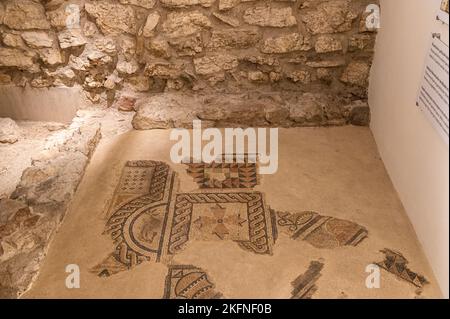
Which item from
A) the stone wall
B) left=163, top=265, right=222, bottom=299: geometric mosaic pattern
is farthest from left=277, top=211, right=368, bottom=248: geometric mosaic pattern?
the stone wall

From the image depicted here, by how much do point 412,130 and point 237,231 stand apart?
1012 millimetres

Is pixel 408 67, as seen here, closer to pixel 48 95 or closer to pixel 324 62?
pixel 324 62

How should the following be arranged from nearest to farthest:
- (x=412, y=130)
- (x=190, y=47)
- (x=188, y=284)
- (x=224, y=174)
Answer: (x=188, y=284) → (x=412, y=130) → (x=224, y=174) → (x=190, y=47)

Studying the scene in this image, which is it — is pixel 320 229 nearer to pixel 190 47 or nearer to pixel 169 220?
pixel 169 220

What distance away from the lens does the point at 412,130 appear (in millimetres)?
2188

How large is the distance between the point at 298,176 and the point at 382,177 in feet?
1.60

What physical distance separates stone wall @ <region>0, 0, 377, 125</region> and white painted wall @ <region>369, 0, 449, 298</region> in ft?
0.96

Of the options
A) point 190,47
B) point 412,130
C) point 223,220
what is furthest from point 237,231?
point 190,47

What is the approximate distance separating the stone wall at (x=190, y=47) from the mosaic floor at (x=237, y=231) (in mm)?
560

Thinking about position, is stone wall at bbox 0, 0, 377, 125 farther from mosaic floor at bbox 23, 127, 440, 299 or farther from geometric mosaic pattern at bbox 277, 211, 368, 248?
geometric mosaic pattern at bbox 277, 211, 368, 248

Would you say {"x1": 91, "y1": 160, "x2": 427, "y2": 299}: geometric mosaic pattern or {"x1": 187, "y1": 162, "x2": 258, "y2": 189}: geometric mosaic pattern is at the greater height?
{"x1": 187, "y1": 162, "x2": 258, "y2": 189}: geometric mosaic pattern

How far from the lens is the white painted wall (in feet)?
6.07

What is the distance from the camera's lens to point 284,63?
10.2ft

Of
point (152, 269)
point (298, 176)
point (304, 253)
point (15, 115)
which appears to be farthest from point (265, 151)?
point (15, 115)
